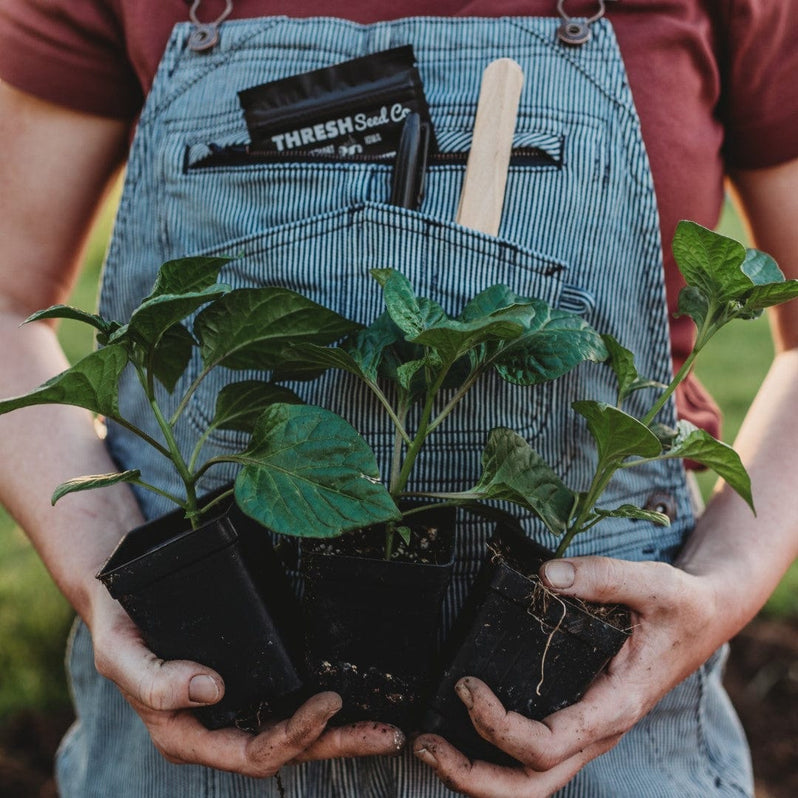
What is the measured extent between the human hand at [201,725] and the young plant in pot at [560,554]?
0.30ft

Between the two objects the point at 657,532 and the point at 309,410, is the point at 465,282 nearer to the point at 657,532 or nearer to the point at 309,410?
the point at 309,410

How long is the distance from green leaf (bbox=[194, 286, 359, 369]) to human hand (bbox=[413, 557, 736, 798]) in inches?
12.6

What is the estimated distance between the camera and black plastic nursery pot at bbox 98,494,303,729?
0.72 metres

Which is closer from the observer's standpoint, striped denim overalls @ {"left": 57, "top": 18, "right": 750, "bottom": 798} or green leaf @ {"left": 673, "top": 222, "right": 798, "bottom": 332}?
green leaf @ {"left": 673, "top": 222, "right": 798, "bottom": 332}

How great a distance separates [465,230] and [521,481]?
31 cm

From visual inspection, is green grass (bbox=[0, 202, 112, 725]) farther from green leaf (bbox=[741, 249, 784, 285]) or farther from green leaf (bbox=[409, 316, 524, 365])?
green leaf (bbox=[741, 249, 784, 285])

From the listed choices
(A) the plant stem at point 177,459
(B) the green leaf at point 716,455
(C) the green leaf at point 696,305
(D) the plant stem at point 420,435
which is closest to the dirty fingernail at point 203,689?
(A) the plant stem at point 177,459

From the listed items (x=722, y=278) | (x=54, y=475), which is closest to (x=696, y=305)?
(x=722, y=278)

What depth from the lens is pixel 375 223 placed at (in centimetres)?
90

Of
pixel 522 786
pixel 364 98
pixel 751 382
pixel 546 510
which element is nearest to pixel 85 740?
pixel 522 786

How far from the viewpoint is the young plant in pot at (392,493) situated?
2.22 feet

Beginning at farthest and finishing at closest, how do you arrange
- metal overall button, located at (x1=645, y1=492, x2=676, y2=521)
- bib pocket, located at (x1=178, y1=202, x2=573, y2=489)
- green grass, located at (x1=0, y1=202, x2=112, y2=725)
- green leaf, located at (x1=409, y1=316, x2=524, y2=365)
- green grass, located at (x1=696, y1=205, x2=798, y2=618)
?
green grass, located at (x1=696, y1=205, x2=798, y2=618), green grass, located at (x1=0, y1=202, x2=112, y2=725), metal overall button, located at (x1=645, y1=492, x2=676, y2=521), bib pocket, located at (x1=178, y1=202, x2=573, y2=489), green leaf, located at (x1=409, y1=316, x2=524, y2=365)

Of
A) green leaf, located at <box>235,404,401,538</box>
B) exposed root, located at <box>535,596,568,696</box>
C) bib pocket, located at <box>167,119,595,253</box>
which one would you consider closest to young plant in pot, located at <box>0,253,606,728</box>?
green leaf, located at <box>235,404,401,538</box>

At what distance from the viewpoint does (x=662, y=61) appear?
0.97 metres
